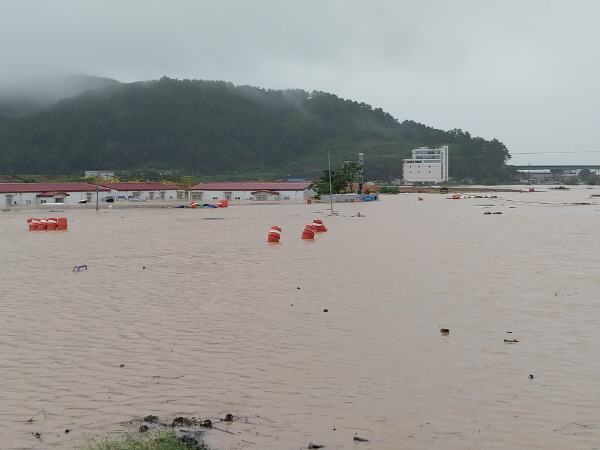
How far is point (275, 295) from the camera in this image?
59.4ft

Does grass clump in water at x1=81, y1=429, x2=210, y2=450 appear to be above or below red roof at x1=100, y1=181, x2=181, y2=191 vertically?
below

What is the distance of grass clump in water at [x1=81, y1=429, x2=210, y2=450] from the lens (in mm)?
7066

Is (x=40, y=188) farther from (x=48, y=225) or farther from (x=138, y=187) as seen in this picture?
(x=48, y=225)

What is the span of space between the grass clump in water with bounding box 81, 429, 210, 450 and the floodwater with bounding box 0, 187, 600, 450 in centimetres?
33

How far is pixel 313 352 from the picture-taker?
11.7 meters

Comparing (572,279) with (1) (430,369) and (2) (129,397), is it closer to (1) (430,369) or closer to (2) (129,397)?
(1) (430,369)

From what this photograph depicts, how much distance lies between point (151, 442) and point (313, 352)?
481cm

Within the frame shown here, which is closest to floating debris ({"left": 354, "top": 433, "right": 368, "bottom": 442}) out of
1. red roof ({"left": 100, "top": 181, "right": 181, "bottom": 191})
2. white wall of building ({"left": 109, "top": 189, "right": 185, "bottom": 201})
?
white wall of building ({"left": 109, "top": 189, "right": 185, "bottom": 201})

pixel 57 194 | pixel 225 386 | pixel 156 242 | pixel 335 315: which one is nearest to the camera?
pixel 225 386

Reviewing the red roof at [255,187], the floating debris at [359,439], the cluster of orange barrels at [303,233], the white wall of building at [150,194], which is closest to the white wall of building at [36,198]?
the white wall of building at [150,194]

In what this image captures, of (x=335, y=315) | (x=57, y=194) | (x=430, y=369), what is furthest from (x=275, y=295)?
(x=57, y=194)

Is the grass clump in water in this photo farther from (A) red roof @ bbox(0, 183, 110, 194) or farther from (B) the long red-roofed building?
(A) red roof @ bbox(0, 183, 110, 194)

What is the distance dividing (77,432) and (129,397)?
131 cm

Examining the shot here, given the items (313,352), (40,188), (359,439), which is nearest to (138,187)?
(40,188)
